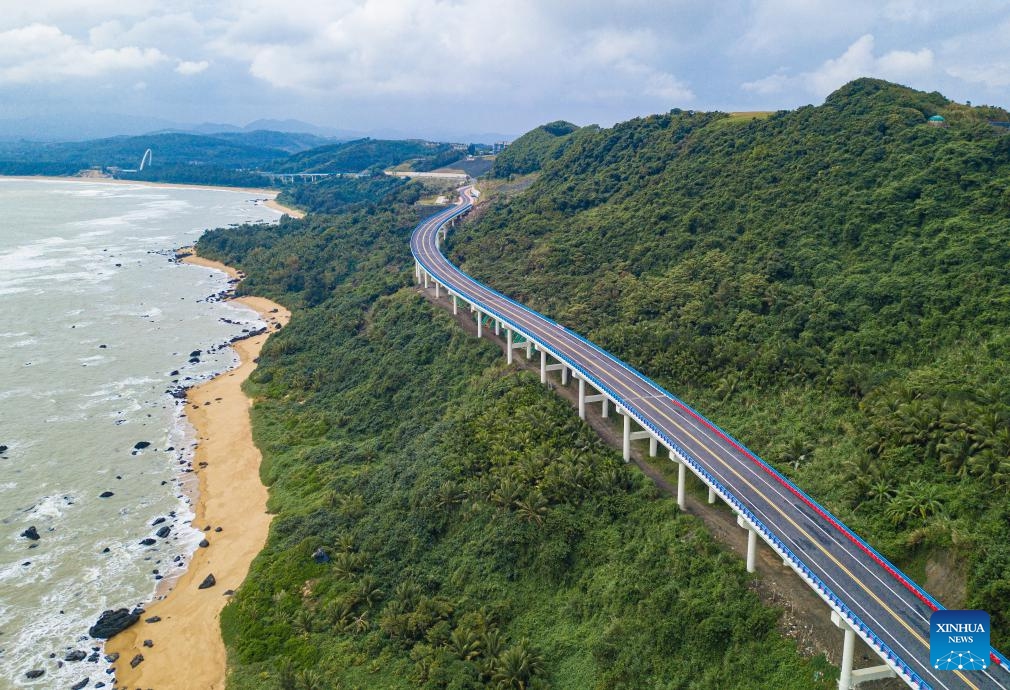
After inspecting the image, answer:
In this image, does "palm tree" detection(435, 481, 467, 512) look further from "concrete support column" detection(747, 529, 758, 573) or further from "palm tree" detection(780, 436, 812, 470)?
"palm tree" detection(780, 436, 812, 470)

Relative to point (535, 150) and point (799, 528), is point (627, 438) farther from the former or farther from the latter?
point (535, 150)

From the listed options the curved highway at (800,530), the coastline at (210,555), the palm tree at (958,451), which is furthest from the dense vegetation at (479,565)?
the palm tree at (958,451)

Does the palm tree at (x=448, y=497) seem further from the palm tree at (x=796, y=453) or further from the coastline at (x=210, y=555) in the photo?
the palm tree at (x=796, y=453)

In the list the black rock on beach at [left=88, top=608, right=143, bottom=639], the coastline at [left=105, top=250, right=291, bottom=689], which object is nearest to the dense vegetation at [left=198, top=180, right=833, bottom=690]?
the coastline at [left=105, top=250, right=291, bottom=689]

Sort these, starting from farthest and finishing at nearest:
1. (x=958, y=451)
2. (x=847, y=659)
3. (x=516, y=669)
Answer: (x=958, y=451) < (x=516, y=669) < (x=847, y=659)

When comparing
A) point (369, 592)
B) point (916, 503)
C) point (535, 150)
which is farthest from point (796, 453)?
point (535, 150)

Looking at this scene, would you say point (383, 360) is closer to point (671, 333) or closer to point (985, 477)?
point (671, 333)
